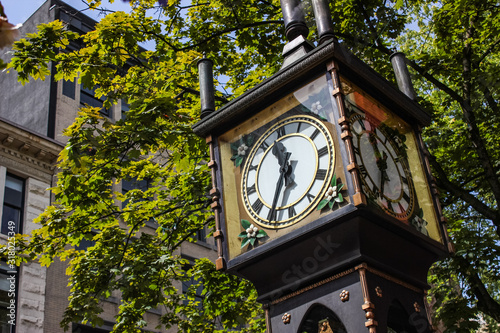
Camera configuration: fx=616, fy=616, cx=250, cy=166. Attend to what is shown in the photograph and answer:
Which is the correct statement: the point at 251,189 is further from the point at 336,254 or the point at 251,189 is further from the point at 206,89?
the point at 206,89

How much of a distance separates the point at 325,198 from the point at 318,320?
73 centimetres

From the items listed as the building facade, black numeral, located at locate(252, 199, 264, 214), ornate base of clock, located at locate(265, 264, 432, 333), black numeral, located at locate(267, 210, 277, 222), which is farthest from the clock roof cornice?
the building facade

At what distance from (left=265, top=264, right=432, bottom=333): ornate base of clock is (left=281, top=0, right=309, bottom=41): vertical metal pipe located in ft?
5.75

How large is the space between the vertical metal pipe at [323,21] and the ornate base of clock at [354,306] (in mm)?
1442

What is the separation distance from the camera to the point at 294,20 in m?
4.27

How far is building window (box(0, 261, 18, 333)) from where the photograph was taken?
16.2 metres

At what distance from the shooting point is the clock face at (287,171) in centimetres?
352

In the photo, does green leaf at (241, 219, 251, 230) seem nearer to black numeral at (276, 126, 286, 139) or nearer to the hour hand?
the hour hand

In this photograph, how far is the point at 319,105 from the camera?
3701mm

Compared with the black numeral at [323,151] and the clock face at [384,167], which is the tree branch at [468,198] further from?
the black numeral at [323,151]

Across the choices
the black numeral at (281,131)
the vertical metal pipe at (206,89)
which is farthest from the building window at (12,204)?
the black numeral at (281,131)

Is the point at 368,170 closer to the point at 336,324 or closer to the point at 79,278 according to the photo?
the point at 336,324

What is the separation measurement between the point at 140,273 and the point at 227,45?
4445 millimetres

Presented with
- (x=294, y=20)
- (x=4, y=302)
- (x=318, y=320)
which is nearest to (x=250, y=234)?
(x=318, y=320)
